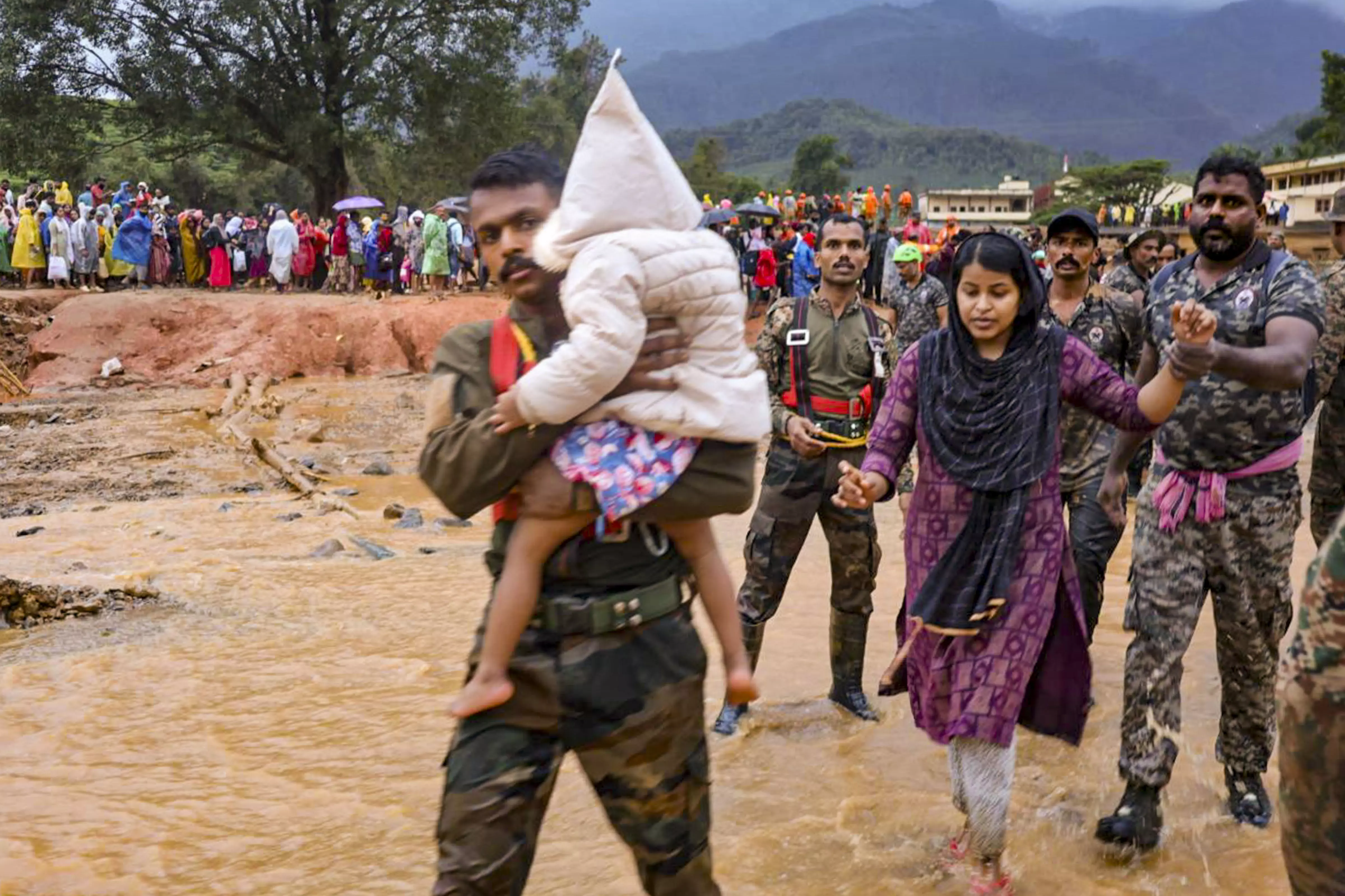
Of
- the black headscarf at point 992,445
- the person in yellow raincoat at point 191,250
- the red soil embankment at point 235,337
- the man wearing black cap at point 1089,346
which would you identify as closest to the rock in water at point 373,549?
the man wearing black cap at point 1089,346

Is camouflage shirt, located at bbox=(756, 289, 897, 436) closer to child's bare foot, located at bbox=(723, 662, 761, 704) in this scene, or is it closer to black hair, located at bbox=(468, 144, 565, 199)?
child's bare foot, located at bbox=(723, 662, 761, 704)

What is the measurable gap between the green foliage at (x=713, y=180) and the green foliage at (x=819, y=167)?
20250mm

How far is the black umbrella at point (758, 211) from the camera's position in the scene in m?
23.0

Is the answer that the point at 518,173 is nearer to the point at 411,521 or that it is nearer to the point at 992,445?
the point at 992,445

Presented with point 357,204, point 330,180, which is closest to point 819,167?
point 330,180

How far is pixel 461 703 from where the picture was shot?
7.75ft

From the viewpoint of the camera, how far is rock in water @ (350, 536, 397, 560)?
8.34 metres

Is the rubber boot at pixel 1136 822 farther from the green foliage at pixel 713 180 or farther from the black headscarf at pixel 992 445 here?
the green foliage at pixel 713 180

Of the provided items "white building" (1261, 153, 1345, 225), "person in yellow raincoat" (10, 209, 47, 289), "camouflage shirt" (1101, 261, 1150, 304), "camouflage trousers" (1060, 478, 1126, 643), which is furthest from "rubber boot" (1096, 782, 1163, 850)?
"white building" (1261, 153, 1345, 225)

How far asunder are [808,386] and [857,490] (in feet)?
5.55

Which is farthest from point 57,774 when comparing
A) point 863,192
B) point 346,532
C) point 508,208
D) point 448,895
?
point 863,192

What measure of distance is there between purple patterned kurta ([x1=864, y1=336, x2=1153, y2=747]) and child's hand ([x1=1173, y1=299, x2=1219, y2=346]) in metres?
0.38

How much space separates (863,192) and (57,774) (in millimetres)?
28872

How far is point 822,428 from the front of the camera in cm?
488
